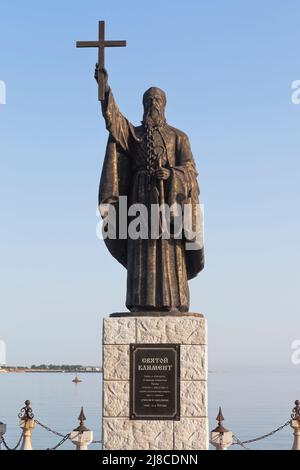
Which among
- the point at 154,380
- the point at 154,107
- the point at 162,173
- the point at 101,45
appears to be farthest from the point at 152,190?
the point at 154,380

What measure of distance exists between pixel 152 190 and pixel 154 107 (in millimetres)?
1134

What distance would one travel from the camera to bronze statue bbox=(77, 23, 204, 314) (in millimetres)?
10469

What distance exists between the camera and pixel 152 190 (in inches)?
422

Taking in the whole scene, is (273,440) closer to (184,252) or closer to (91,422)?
(91,422)

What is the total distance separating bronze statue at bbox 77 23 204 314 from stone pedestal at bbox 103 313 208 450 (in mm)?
361

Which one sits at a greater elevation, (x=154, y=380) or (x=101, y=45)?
(x=101, y=45)

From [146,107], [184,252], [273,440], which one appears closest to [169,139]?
[146,107]

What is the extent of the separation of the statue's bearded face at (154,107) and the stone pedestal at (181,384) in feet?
8.37

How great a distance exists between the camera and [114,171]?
10844 mm

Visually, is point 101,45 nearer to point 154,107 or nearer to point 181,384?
point 154,107

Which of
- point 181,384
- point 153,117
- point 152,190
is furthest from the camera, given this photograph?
point 153,117

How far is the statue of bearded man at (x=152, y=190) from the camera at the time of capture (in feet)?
34.4

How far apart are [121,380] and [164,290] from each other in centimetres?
116

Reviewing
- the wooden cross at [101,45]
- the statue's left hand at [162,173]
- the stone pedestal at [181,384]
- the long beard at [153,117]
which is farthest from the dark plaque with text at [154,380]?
the wooden cross at [101,45]
